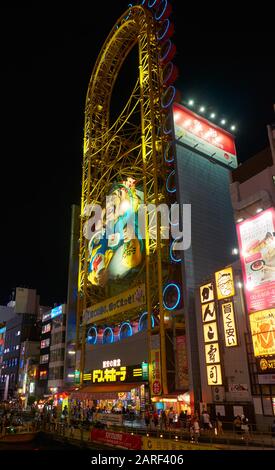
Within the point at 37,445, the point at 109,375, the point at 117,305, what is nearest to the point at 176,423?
the point at 37,445

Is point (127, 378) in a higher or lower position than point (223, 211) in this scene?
lower

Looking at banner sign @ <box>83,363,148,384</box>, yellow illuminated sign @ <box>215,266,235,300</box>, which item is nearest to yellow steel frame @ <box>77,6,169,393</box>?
banner sign @ <box>83,363,148,384</box>

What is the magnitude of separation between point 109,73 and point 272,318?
44.7 metres

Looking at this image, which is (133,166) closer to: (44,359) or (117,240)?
(117,240)

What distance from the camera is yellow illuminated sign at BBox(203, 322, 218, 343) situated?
29.4m

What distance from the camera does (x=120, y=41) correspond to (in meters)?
52.5

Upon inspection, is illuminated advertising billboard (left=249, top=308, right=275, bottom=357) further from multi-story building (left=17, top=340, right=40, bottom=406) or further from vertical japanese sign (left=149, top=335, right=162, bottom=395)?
multi-story building (left=17, top=340, right=40, bottom=406)

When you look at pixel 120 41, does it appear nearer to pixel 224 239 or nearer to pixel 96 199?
pixel 96 199

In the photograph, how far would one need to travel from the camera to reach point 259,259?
87.2 ft

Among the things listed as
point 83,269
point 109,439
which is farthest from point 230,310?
point 83,269

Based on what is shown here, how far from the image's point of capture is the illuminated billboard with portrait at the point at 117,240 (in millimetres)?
40938

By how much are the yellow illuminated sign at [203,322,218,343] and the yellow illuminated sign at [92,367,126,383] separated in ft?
37.2

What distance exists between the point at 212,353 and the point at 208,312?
3.08m

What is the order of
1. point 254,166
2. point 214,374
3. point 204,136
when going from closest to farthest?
1. point 214,374
2. point 254,166
3. point 204,136
